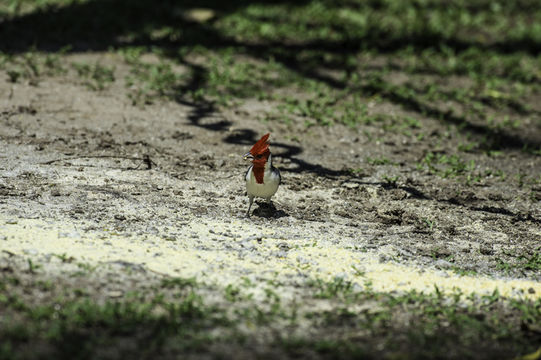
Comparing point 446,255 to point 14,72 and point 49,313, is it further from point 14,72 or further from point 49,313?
point 14,72

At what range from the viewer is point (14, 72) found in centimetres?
732

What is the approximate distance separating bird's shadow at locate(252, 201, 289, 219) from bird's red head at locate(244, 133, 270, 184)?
32 cm

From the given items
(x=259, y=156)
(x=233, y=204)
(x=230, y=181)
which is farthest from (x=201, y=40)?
(x=259, y=156)

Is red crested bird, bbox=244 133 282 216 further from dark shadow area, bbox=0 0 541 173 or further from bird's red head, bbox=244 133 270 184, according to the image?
dark shadow area, bbox=0 0 541 173

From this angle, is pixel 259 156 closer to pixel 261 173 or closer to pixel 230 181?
pixel 261 173

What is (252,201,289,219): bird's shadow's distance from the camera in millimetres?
4956

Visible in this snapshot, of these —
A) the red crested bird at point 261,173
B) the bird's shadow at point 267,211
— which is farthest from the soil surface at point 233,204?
the red crested bird at point 261,173

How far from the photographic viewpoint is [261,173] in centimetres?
472

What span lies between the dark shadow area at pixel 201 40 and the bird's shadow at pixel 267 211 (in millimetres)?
2336

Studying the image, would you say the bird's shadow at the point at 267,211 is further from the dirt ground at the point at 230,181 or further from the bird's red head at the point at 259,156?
the bird's red head at the point at 259,156

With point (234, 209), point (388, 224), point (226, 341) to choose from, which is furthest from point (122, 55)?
point (226, 341)

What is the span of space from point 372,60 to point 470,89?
53.7 inches

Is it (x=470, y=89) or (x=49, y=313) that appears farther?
(x=470, y=89)

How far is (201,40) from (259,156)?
4.78m
